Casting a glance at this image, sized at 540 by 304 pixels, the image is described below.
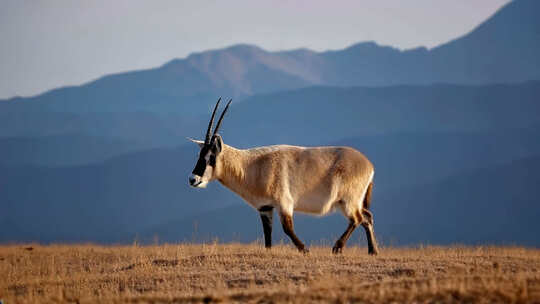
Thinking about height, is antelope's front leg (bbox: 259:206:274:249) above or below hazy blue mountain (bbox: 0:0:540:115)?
below

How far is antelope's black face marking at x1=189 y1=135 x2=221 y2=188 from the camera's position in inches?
603

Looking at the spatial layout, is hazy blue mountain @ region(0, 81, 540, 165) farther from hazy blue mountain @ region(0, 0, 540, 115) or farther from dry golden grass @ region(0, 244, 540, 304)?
dry golden grass @ region(0, 244, 540, 304)

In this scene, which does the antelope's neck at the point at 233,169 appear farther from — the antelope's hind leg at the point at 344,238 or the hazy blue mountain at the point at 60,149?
the hazy blue mountain at the point at 60,149

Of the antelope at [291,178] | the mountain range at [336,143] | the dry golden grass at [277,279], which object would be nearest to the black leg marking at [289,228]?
the antelope at [291,178]

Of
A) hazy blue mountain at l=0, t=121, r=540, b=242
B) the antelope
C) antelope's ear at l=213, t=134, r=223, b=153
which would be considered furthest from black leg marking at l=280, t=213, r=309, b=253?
hazy blue mountain at l=0, t=121, r=540, b=242

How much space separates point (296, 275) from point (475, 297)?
3.38 metres

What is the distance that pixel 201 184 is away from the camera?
50.2 feet

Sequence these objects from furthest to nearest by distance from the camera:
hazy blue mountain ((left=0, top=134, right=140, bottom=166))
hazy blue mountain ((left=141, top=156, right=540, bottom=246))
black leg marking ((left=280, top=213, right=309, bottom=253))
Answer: hazy blue mountain ((left=0, top=134, right=140, bottom=166))
hazy blue mountain ((left=141, top=156, right=540, bottom=246))
black leg marking ((left=280, top=213, right=309, bottom=253))

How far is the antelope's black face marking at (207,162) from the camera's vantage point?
1532 cm

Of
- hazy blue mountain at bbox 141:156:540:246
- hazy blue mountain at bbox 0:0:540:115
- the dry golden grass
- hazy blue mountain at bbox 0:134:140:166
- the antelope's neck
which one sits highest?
hazy blue mountain at bbox 0:0:540:115

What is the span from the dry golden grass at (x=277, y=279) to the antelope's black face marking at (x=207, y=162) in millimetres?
1922

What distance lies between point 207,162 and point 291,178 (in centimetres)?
192

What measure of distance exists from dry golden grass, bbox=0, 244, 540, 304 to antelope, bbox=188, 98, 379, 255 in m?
1.22

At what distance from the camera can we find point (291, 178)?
15133 millimetres
